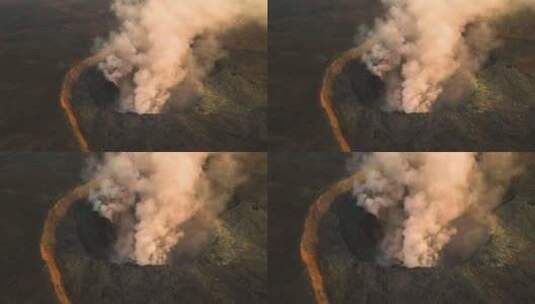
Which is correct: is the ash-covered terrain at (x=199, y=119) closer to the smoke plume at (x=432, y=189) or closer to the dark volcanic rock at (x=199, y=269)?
the dark volcanic rock at (x=199, y=269)

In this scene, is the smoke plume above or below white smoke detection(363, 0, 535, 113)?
below

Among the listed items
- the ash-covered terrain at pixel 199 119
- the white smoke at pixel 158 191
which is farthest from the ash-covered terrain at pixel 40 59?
the white smoke at pixel 158 191

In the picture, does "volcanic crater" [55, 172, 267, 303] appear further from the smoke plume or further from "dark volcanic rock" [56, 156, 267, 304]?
the smoke plume

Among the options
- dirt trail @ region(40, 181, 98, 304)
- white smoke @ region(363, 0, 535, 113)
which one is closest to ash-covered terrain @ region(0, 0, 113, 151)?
dirt trail @ region(40, 181, 98, 304)

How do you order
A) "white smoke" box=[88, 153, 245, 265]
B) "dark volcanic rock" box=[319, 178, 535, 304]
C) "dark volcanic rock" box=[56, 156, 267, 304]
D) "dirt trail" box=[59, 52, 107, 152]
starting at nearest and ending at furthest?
1. "dark volcanic rock" box=[319, 178, 535, 304]
2. "dark volcanic rock" box=[56, 156, 267, 304]
3. "white smoke" box=[88, 153, 245, 265]
4. "dirt trail" box=[59, 52, 107, 152]

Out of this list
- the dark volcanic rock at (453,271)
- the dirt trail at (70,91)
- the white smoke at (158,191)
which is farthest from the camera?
the dirt trail at (70,91)

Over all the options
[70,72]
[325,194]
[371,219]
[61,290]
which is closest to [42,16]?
[70,72]

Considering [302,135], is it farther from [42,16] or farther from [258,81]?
[42,16]
